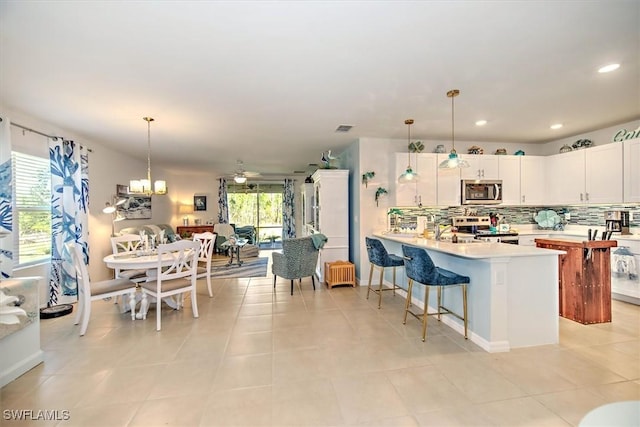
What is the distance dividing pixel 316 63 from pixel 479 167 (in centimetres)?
373

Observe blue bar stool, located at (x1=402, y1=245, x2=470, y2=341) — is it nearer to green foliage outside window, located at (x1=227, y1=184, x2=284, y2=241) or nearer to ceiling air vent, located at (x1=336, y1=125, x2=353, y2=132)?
ceiling air vent, located at (x1=336, y1=125, x2=353, y2=132)

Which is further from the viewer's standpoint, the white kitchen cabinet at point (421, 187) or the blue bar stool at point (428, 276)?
the white kitchen cabinet at point (421, 187)

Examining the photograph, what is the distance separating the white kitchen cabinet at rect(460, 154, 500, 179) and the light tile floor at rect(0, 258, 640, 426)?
2487 millimetres

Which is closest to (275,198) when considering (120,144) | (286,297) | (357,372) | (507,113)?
(120,144)

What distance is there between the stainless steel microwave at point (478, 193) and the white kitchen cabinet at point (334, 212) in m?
2.02

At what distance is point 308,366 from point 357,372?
414 millimetres

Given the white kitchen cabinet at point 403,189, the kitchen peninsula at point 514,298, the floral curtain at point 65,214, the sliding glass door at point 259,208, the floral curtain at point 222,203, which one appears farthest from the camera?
the sliding glass door at point 259,208

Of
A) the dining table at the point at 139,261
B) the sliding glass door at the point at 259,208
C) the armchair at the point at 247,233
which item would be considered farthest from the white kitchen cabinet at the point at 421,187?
the sliding glass door at the point at 259,208

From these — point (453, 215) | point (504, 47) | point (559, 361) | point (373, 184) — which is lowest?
point (559, 361)

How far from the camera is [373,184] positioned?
4949 mm

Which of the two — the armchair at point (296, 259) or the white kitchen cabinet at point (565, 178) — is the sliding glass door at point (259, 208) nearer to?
the armchair at point (296, 259)

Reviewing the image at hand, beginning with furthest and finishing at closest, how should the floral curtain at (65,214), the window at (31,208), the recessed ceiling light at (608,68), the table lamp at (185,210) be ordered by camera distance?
the table lamp at (185,210), the floral curtain at (65,214), the window at (31,208), the recessed ceiling light at (608,68)

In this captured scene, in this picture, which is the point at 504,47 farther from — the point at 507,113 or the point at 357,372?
the point at 357,372

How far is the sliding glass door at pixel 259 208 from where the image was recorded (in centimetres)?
969
